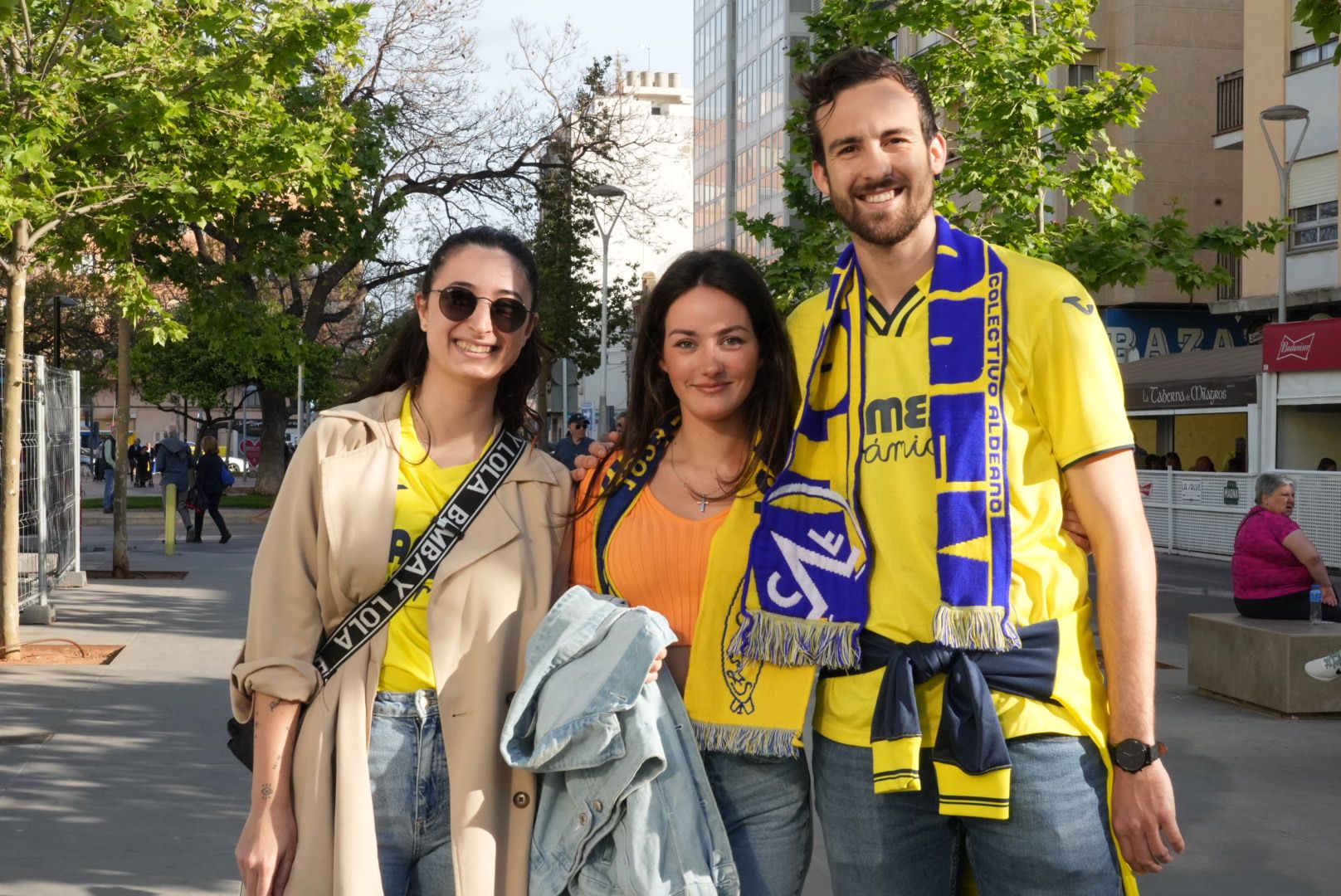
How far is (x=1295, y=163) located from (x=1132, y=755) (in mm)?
27849

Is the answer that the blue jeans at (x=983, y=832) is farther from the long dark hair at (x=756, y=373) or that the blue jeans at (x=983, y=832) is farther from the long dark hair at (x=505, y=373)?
the long dark hair at (x=505, y=373)

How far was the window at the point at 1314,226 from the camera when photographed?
27.1 m

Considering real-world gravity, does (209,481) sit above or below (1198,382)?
below

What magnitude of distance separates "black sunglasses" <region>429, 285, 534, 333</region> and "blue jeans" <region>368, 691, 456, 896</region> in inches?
31.4

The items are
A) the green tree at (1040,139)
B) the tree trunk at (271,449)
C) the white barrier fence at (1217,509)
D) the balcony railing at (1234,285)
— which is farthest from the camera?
the tree trunk at (271,449)

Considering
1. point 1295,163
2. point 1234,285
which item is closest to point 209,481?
point 1295,163

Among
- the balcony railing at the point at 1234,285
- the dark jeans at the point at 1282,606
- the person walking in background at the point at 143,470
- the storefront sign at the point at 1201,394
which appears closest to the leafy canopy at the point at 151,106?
the dark jeans at the point at 1282,606

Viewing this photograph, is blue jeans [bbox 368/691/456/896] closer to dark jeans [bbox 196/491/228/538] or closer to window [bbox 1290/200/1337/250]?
dark jeans [bbox 196/491/228/538]

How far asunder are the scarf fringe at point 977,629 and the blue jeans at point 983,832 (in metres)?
0.18

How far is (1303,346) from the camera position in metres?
22.7

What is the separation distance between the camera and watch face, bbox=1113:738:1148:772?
2.46 metres

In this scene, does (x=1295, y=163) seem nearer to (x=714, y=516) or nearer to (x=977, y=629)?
(x=714, y=516)

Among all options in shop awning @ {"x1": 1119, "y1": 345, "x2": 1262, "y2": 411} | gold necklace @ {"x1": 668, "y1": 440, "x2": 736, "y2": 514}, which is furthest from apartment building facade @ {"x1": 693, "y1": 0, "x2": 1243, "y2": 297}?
gold necklace @ {"x1": 668, "y1": 440, "x2": 736, "y2": 514}

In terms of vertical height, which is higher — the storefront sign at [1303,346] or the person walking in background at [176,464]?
the storefront sign at [1303,346]
